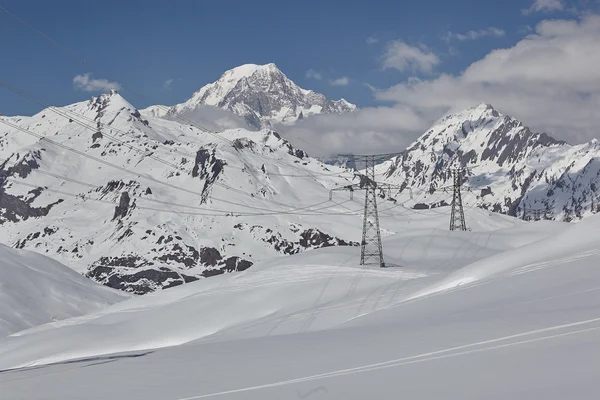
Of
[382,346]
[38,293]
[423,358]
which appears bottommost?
[38,293]

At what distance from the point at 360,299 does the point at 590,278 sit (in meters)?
22.1

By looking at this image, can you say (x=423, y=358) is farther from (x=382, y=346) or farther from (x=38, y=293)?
(x=38, y=293)

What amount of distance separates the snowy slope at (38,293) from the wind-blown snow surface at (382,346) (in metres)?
71.6

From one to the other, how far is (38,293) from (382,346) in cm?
13283

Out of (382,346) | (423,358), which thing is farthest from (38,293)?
(423,358)

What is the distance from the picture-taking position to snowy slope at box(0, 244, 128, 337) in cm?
13212

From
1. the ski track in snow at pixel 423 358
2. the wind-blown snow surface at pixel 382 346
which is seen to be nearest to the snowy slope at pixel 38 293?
the wind-blown snow surface at pixel 382 346

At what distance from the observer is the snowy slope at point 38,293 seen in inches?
5202

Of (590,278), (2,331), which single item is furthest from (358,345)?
(2,331)

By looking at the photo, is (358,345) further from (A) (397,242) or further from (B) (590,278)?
(A) (397,242)

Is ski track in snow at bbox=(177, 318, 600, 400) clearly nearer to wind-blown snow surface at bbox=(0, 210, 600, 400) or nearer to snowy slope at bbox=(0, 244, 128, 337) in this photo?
wind-blown snow surface at bbox=(0, 210, 600, 400)

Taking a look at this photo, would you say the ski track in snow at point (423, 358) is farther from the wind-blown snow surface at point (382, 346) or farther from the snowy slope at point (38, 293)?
the snowy slope at point (38, 293)

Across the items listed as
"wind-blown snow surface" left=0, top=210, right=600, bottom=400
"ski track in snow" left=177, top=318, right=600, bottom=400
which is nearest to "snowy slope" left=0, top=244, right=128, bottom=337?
"wind-blown snow surface" left=0, top=210, right=600, bottom=400

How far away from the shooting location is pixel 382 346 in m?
24.4
